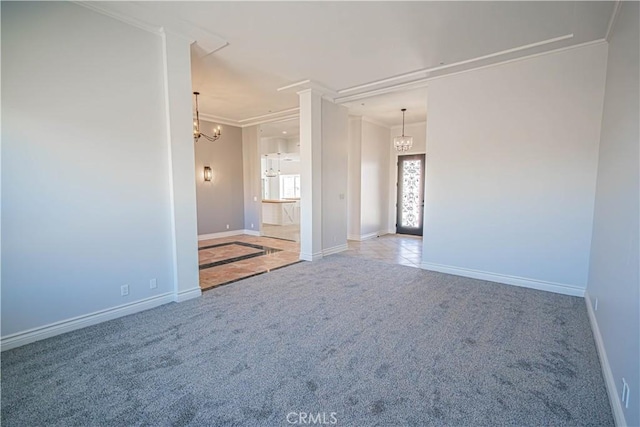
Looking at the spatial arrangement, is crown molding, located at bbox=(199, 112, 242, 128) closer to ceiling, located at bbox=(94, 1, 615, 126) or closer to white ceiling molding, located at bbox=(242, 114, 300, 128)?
white ceiling molding, located at bbox=(242, 114, 300, 128)

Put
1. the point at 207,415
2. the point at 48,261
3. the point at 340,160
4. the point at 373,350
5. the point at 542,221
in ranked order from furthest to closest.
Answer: the point at 340,160, the point at 542,221, the point at 48,261, the point at 373,350, the point at 207,415

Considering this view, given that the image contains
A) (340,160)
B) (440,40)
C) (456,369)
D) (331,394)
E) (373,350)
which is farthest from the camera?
(340,160)

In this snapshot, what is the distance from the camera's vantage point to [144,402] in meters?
1.96

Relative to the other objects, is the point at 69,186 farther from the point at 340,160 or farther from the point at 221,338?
the point at 340,160

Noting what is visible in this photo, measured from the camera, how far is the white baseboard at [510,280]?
12.6 feet

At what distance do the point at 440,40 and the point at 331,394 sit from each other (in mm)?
3975

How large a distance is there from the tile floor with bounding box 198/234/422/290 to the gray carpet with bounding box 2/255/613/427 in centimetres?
130

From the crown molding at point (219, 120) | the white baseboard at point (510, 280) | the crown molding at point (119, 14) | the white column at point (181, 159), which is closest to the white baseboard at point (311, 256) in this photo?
the white baseboard at point (510, 280)

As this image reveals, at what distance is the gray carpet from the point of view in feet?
6.15

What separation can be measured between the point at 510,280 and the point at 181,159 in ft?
15.8

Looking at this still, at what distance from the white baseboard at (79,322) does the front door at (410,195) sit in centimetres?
695

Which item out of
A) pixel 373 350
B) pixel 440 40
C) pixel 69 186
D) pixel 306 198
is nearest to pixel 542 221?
pixel 440 40

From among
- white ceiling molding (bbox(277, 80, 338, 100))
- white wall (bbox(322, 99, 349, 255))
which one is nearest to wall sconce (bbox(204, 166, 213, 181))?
white ceiling molding (bbox(277, 80, 338, 100))

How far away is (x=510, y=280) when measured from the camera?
4.28 metres
